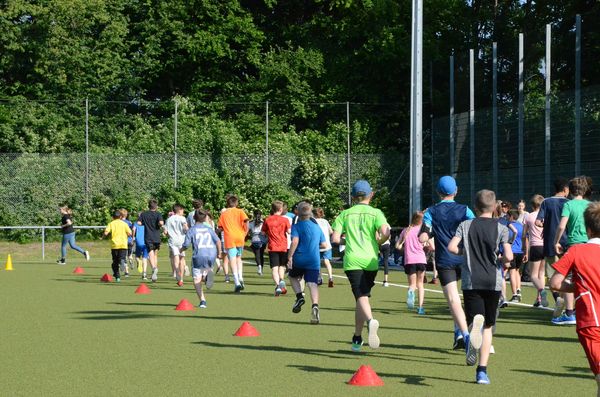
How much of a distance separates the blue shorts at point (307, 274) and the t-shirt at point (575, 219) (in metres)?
3.66

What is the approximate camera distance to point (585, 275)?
7.34 meters

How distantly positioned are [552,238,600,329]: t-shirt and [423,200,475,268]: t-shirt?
14.1 ft

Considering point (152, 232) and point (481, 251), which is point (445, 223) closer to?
point (481, 251)

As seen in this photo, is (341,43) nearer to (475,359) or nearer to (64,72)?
(64,72)

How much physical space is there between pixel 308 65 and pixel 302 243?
113ft

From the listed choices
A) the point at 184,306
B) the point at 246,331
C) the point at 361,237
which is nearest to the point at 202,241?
the point at 184,306

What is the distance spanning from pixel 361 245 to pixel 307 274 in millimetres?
4283

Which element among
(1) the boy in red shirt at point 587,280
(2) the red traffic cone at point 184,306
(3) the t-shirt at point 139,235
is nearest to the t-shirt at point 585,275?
(1) the boy in red shirt at point 587,280

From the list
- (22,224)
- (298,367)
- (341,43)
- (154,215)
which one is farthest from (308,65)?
(298,367)

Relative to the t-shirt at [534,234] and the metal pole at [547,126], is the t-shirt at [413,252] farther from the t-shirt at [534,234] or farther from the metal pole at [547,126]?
the metal pole at [547,126]

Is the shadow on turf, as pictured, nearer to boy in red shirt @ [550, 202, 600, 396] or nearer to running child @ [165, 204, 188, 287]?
boy in red shirt @ [550, 202, 600, 396]

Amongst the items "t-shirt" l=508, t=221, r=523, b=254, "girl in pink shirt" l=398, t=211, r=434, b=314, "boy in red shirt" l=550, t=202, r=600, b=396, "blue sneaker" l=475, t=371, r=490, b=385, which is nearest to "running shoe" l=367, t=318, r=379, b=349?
"blue sneaker" l=475, t=371, r=490, b=385

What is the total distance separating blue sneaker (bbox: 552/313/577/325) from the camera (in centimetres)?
1525

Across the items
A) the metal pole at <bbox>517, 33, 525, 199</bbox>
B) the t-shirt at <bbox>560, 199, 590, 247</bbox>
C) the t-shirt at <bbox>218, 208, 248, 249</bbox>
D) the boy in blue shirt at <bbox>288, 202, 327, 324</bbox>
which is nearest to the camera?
the t-shirt at <bbox>560, 199, 590, 247</bbox>
